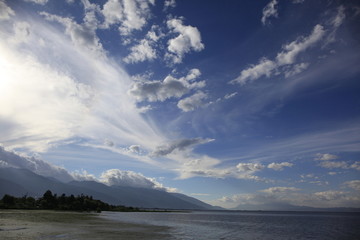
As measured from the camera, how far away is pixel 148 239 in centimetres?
5081

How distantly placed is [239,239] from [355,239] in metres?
35.6

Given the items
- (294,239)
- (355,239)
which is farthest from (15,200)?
(355,239)

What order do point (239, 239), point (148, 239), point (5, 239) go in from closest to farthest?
point (5, 239), point (148, 239), point (239, 239)

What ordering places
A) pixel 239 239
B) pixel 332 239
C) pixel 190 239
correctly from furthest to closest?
pixel 332 239, pixel 239 239, pixel 190 239

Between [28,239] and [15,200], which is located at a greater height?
[15,200]

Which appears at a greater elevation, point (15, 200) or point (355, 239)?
point (15, 200)

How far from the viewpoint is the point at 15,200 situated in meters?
199

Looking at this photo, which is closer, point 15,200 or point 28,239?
point 28,239

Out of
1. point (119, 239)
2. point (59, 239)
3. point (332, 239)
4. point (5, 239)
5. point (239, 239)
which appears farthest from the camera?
point (332, 239)

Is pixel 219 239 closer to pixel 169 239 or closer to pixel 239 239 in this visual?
pixel 239 239

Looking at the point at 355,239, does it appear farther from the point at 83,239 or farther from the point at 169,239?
the point at 83,239

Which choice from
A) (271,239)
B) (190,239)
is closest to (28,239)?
(190,239)

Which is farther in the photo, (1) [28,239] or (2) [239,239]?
(2) [239,239]

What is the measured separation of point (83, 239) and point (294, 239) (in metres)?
56.6
